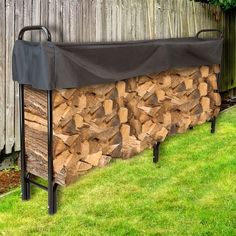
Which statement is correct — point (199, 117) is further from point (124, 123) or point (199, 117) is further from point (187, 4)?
point (187, 4)

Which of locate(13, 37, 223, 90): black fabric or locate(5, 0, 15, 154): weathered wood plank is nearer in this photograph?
locate(13, 37, 223, 90): black fabric

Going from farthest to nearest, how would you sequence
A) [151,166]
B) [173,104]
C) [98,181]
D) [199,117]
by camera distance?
1. [199,117]
2. [173,104]
3. [151,166]
4. [98,181]

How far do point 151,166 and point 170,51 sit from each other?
1.43 metres

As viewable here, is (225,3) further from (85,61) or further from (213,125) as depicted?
(85,61)

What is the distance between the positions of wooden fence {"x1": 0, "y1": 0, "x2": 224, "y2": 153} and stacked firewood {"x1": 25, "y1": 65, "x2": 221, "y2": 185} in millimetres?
700

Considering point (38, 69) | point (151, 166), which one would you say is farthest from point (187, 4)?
point (38, 69)

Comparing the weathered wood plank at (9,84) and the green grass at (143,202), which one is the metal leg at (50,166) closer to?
the green grass at (143,202)

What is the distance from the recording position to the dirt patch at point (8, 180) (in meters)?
5.11

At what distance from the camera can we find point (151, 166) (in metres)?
5.86

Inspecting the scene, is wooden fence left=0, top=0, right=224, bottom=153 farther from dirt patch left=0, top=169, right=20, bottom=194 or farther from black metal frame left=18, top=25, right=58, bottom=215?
black metal frame left=18, top=25, right=58, bottom=215

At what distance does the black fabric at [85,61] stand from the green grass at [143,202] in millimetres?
1157

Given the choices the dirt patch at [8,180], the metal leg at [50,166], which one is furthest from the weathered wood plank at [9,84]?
the metal leg at [50,166]

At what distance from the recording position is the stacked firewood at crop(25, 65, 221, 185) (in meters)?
4.51

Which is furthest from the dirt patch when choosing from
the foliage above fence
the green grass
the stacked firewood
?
the foliage above fence
